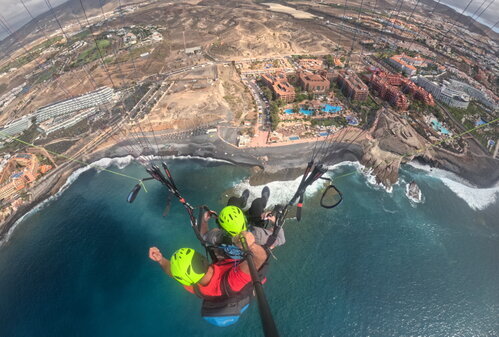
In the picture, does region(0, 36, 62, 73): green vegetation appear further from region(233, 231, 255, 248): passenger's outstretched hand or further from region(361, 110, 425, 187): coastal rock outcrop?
region(361, 110, 425, 187): coastal rock outcrop

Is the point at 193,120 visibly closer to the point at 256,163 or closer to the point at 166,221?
the point at 256,163

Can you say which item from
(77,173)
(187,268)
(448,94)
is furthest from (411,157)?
(77,173)

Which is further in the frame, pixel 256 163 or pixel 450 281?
pixel 256 163

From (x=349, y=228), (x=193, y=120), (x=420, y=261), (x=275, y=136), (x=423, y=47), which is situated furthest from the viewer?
(x=423, y=47)

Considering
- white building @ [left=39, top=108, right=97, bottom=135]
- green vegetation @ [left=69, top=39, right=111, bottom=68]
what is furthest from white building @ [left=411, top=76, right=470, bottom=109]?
green vegetation @ [left=69, top=39, right=111, bottom=68]

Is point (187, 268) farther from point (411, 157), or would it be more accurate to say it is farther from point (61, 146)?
point (61, 146)

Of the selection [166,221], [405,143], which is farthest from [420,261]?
[166,221]
